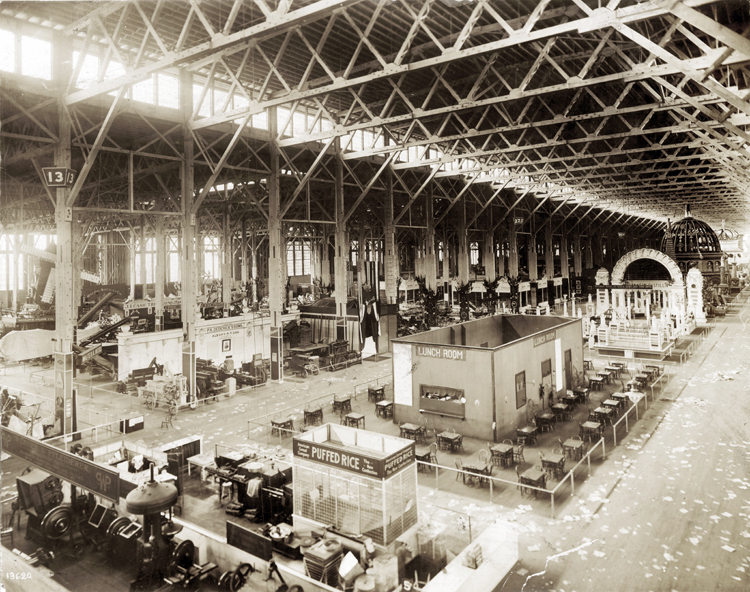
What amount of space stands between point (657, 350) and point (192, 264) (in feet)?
84.9

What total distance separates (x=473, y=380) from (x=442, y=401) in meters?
1.56

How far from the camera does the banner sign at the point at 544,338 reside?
1949 centimetres

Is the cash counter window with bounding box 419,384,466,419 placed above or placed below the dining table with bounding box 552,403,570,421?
above

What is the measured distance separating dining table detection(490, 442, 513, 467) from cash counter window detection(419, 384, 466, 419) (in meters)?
2.85

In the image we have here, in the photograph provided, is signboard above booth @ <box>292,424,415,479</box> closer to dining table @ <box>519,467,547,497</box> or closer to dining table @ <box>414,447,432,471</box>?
dining table @ <box>414,447,432,471</box>

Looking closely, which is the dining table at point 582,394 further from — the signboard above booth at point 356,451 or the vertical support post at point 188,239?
the vertical support post at point 188,239

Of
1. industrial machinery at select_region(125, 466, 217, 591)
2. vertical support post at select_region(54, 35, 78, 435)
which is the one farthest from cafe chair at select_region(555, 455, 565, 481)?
vertical support post at select_region(54, 35, 78, 435)

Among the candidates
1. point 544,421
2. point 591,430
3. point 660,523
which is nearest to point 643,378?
point 544,421

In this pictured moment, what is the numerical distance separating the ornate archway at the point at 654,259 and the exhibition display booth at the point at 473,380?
20.4m

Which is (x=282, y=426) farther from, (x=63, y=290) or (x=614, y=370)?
(x=614, y=370)

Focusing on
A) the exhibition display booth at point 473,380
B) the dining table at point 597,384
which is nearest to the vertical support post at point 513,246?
the dining table at point 597,384

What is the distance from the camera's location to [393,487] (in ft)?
32.3

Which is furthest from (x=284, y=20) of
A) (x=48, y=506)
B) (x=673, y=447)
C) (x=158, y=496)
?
(x=673, y=447)

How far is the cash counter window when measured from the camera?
17.6m
